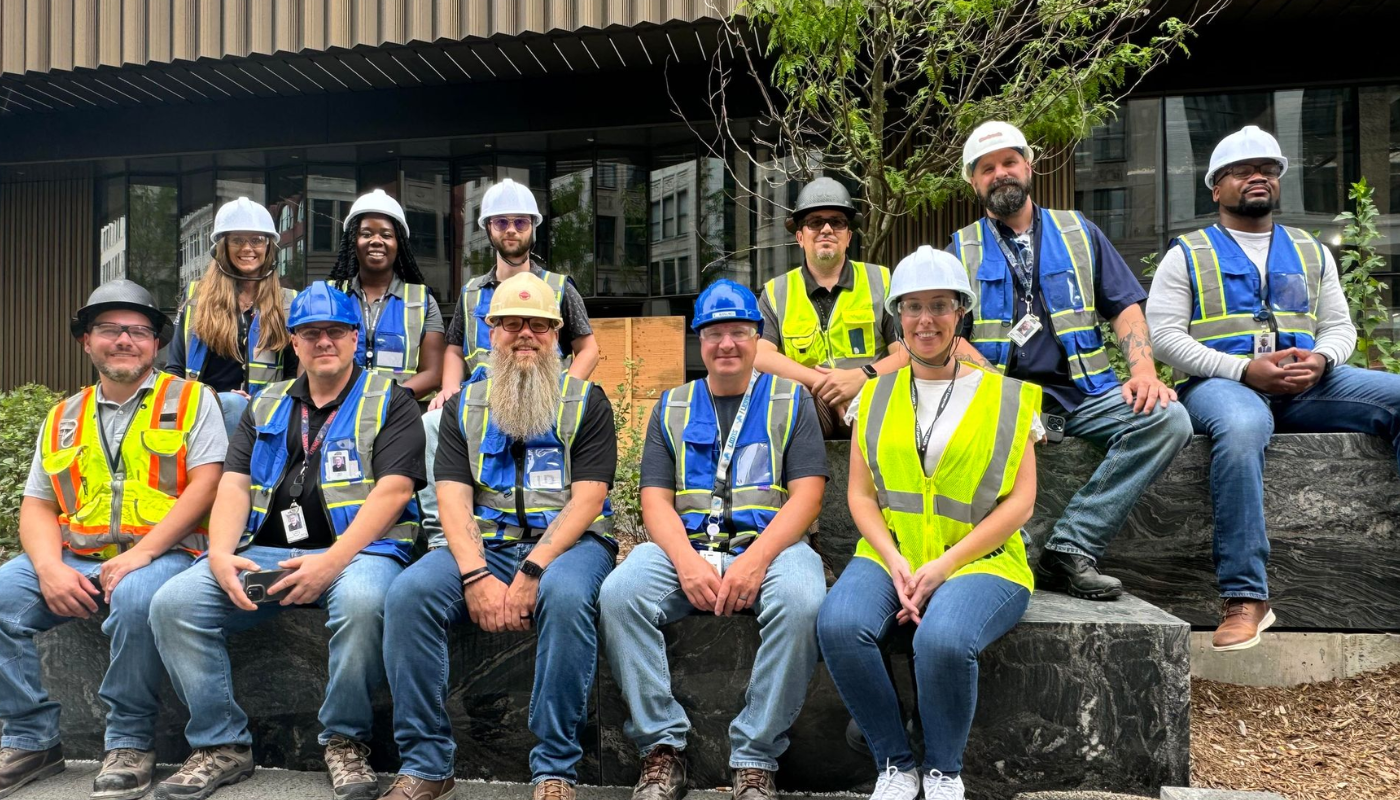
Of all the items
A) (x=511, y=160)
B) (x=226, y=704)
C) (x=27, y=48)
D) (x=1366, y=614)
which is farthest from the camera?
(x=511, y=160)

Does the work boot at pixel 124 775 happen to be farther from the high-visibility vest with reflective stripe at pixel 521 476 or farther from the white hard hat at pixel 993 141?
the white hard hat at pixel 993 141

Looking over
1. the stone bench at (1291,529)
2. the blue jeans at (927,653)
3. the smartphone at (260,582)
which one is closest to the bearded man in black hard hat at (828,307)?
the stone bench at (1291,529)

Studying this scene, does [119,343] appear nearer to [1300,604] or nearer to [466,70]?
[1300,604]

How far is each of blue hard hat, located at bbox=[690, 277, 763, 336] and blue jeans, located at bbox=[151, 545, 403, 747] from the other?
63.4 inches

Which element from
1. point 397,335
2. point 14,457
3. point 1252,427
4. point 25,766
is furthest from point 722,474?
point 14,457

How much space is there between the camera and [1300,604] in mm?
4715

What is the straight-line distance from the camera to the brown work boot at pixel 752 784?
11.7 feet

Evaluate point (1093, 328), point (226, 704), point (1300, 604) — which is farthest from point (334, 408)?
point (1300, 604)

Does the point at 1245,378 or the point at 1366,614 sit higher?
the point at 1245,378

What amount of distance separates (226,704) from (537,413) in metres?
1.66

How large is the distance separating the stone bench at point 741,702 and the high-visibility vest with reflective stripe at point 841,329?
150cm

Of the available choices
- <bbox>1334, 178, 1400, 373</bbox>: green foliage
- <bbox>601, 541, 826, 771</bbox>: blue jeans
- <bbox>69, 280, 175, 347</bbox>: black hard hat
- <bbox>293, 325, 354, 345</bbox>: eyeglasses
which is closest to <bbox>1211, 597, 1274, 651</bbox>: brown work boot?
<bbox>601, 541, 826, 771</bbox>: blue jeans

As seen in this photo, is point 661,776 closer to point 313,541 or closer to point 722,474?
point 722,474

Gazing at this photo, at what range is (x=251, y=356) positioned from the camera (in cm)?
509
